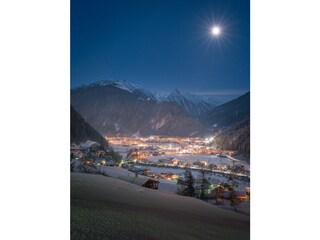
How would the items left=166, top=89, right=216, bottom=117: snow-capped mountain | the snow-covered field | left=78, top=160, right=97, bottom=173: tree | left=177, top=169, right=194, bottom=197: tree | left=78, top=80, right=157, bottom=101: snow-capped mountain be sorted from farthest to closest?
left=78, top=160, right=97, bottom=173: tree < left=78, top=80, right=157, bottom=101: snow-capped mountain < left=166, top=89, right=216, bottom=117: snow-capped mountain < left=177, top=169, right=194, bottom=197: tree < the snow-covered field

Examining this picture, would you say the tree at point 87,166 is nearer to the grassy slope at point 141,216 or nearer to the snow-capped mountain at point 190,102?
the grassy slope at point 141,216

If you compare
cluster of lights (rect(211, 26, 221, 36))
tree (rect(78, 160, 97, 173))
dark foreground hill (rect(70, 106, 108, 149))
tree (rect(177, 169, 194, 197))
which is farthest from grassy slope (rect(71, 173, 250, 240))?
cluster of lights (rect(211, 26, 221, 36))

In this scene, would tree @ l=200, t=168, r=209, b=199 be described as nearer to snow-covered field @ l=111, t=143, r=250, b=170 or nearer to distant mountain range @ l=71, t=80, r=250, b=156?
snow-covered field @ l=111, t=143, r=250, b=170

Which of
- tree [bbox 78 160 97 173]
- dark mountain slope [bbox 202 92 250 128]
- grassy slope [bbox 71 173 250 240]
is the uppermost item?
dark mountain slope [bbox 202 92 250 128]

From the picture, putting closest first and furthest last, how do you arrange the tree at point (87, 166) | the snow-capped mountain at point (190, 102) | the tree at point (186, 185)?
the tree at point (186, 185), the snow-capped mountain at point (190, 102), the tree at point (87, 166)

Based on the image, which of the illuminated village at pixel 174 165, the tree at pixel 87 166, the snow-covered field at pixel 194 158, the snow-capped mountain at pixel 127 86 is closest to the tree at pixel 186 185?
the illuminated village at pixel 174 165
